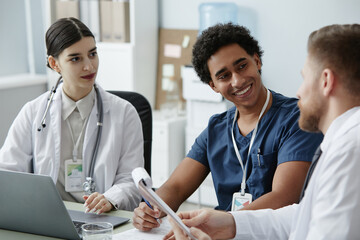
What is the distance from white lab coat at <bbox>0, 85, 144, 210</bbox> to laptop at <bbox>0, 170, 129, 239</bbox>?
0.56 metres

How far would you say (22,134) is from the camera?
2.27 metres

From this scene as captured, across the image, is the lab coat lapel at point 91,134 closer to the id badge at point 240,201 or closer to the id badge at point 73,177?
the id badge at point 73,177

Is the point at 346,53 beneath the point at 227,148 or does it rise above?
above

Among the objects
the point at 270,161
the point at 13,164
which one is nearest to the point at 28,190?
the point at 13,164

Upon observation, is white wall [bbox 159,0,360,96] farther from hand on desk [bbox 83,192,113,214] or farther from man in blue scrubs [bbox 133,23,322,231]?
hand on desk [bbox 83,192,113,214]

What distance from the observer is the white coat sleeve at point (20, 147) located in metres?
2.22

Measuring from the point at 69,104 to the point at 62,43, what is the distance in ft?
0.87

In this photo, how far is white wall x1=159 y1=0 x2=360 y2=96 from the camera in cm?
378

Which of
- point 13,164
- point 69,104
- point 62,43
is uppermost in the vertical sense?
point 62,43

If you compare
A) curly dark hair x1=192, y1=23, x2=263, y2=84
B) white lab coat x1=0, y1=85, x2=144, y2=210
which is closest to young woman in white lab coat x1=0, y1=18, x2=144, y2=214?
white lab coat x1=0, y1=85, x2=144, y2=210

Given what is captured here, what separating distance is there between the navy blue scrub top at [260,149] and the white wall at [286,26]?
1.98 m

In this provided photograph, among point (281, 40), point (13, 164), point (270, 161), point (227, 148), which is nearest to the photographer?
point (270, 161)

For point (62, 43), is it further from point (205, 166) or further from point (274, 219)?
point (274, 219)

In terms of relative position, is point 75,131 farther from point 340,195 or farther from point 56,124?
point 340,195
